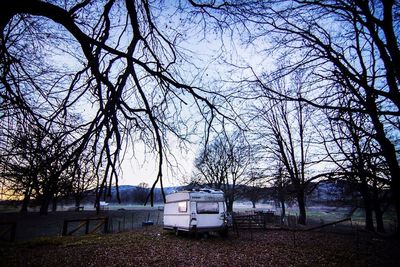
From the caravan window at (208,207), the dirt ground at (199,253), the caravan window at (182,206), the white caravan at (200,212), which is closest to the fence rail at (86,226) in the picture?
the dirt ground at (199,253)

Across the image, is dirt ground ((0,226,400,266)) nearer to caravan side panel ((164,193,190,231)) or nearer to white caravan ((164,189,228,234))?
white caravan ((164,189,228,234))

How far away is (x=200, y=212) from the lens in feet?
56.4

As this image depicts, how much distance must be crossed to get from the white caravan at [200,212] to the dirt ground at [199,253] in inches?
68.6

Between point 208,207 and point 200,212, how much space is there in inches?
28.6

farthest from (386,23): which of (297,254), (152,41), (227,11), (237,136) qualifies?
(297,254)

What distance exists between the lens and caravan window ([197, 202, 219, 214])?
56.7ft

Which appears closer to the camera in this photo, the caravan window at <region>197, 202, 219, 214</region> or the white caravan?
the white caravan

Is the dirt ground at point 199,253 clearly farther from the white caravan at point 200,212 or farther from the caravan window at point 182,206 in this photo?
the caravan window at point 182,206

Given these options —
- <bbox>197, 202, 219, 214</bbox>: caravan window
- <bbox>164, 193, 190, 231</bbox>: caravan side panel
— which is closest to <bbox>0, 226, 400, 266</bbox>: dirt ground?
<bbox>164, 193, 190, 231</bbox>: caravan side panel

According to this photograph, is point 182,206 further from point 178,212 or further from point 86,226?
point 86,226

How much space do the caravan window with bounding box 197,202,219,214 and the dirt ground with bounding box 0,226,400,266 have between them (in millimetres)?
2406

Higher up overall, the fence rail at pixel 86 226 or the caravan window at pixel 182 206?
the caravan window at pixel 182 206

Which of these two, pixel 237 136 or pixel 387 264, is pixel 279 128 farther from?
pixel 237 136

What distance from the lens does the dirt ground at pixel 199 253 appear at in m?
10.2
